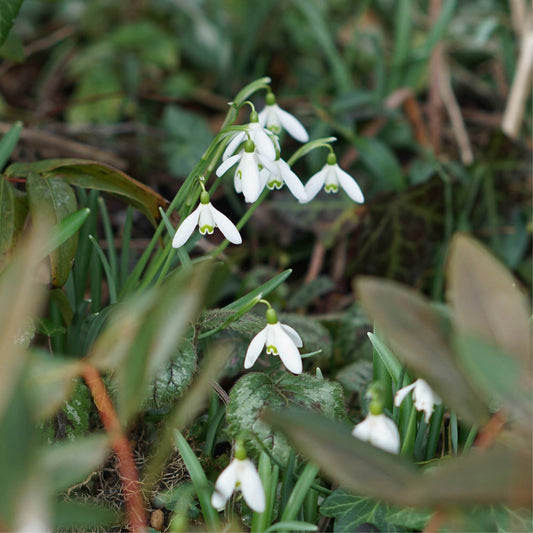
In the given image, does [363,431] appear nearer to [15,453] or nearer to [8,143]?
[15,453]

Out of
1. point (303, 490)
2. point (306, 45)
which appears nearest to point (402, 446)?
point (303, 490)

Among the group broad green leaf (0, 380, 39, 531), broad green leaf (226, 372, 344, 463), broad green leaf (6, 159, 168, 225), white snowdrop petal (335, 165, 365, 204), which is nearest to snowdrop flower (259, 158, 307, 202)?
white snowdrop petal (335, 165, 365, 204)

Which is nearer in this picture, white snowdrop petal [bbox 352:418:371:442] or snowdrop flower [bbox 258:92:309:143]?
→ white snowdrop petal [bbox 352:418:371:442]

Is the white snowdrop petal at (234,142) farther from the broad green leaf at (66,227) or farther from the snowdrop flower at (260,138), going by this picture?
the broad green leaf at (66,227)

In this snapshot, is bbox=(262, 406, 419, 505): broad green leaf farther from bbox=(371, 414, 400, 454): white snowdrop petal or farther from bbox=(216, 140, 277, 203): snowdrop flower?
bbox=(216, 140, 277, 203): snowdrop flower

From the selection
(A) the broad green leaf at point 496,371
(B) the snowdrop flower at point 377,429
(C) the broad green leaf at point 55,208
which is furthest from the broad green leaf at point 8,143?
(A) the broad green leaf at point 496,371
